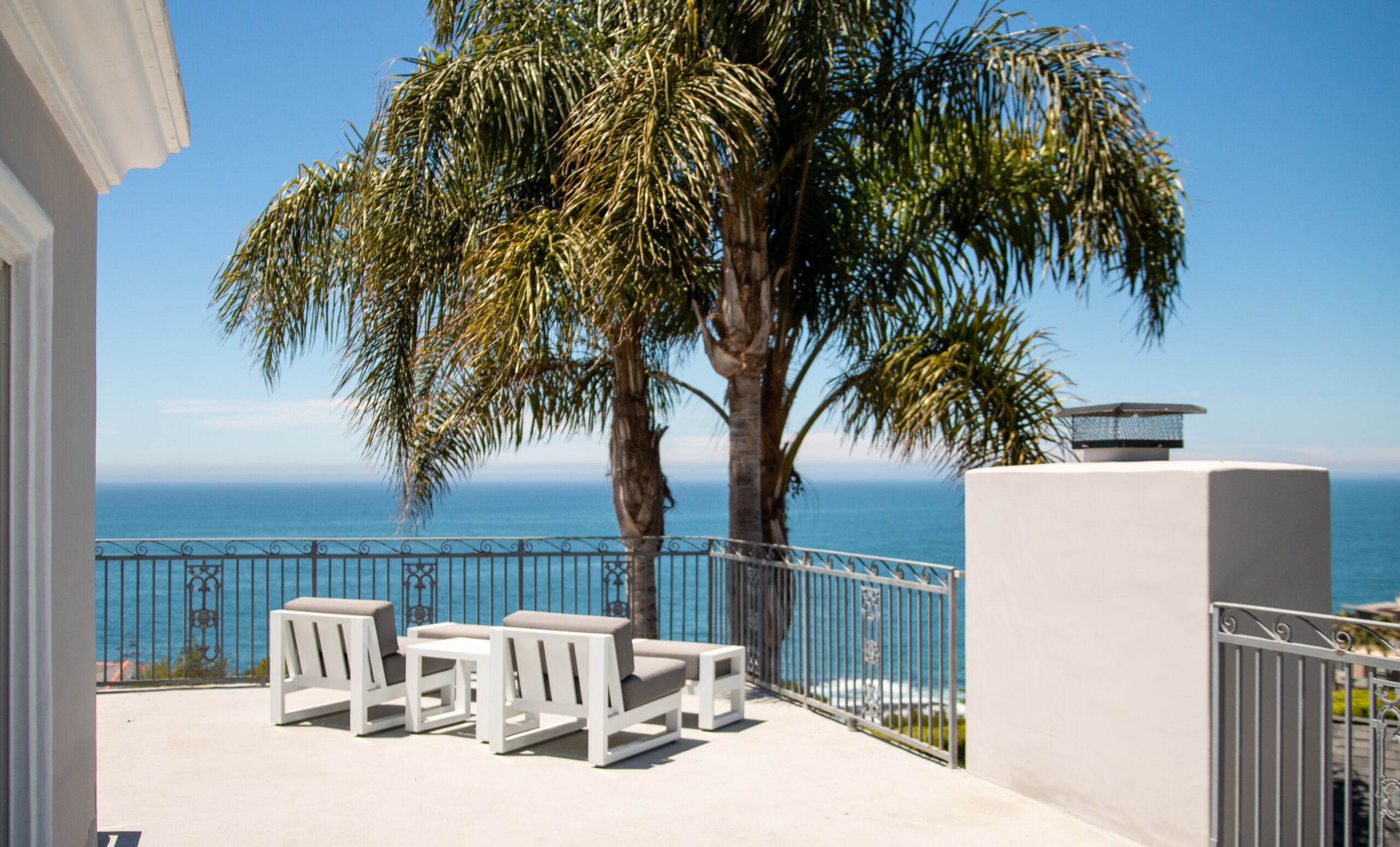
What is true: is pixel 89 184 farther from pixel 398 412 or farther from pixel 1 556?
pixel 398 412

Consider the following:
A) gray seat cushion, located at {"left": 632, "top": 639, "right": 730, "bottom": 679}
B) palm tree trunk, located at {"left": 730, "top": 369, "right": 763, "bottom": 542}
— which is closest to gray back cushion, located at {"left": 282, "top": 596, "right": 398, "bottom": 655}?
gray seat cushion, located at {"left": 632, "top": 639, "right": 730, "bottom": 679}

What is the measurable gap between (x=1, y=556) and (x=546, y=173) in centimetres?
652

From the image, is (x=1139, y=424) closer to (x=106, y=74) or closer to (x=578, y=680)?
(x=578, y=680)

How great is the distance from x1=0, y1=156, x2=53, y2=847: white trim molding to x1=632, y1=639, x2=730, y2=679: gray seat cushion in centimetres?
432

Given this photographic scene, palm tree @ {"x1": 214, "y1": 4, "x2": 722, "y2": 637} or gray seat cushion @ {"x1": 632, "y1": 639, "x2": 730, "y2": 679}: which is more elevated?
palm tree @ {"x1": 214, "y1": 4, "x2": 722, "y2": 637}

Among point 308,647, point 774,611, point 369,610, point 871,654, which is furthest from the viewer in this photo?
point 774,611

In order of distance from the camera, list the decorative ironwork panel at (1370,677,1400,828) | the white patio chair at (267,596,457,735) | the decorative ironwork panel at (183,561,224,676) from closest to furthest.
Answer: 1. the decorative ironwork panel at (1370,677,1400,828)
2. the white patio chair at (267,596,457,735)
3. the decorative ironwork panel at (183,561,224,676)

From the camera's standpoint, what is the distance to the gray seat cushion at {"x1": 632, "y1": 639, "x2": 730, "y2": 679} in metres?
6.84

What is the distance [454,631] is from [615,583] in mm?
1857

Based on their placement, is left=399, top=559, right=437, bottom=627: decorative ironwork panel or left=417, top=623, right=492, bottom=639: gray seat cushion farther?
left=399, top=559, right=437, bottom=627: decorative ironwork panel

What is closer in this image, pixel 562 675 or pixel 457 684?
pixel 562 675

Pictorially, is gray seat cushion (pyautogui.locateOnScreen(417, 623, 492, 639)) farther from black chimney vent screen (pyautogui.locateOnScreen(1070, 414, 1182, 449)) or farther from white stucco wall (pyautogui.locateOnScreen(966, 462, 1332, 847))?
black chimney vent screen (pyautogui.locateOnScreen(1070, 414, 1182, 449))

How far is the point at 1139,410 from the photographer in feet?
16.6

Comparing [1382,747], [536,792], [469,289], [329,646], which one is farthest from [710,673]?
[1382,747]
